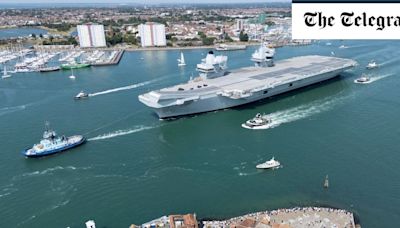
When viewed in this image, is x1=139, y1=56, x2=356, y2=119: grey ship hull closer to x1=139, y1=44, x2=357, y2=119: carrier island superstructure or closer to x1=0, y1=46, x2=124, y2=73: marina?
x1=139, y1=44, x2=357, y2=119: carrier island superstructure

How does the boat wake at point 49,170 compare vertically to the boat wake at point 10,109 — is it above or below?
below

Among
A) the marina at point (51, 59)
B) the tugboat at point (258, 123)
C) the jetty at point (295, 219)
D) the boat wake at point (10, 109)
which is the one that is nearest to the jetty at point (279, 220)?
the jetty at point (295, 219)

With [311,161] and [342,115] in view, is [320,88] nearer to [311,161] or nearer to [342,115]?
[342,115]

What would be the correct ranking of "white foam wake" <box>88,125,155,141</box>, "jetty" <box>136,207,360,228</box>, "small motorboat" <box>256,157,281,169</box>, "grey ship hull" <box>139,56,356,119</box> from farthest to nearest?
"grey ship hull" <box>139,56,356,119</box> → "white foam wake" <box>88,125,155,141</box> → "small motorboat" <box>256,157,281,169</box> → "jetty" <box>136,207,360,228</box>

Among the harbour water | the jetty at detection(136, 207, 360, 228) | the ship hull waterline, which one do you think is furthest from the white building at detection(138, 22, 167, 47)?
the jetty at detection(136, 207, 360, 228)

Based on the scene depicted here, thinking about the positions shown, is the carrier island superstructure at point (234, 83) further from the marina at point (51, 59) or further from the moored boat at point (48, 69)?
the moored boat at point (48, 69)

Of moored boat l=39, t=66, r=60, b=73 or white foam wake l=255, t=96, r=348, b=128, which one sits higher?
moored boat l=39, t=66, r=60, b=73

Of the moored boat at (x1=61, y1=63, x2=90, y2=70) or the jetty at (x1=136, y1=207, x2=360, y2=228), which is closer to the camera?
the jetty at (x1=136, y1=207, x2=360, y2=228)
